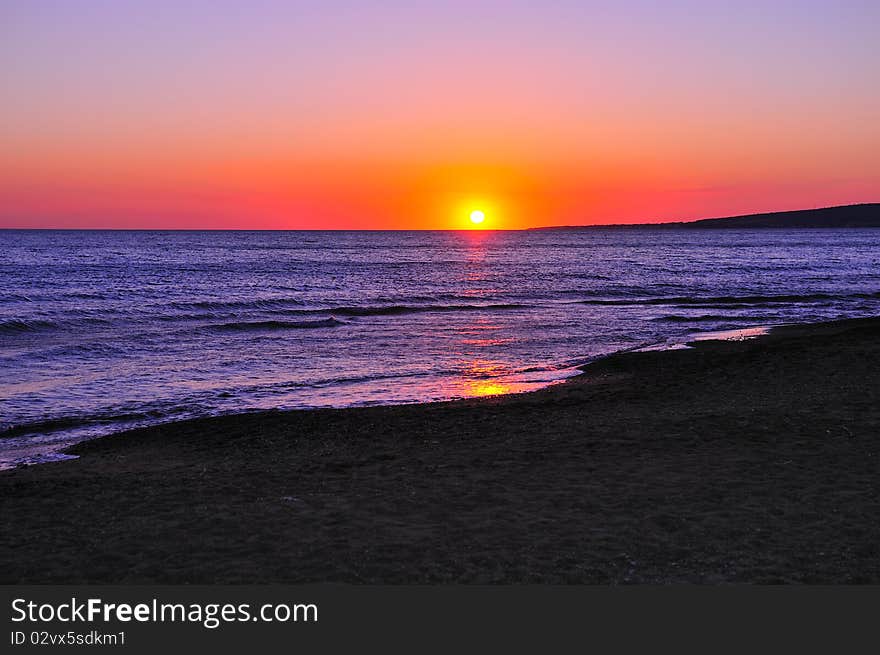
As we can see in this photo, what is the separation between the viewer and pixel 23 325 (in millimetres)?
33062

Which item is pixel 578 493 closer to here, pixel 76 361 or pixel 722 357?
pixel 722 357

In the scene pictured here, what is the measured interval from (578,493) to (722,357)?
1433cm

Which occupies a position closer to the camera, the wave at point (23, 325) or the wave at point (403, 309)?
the wave at point (23, 325)

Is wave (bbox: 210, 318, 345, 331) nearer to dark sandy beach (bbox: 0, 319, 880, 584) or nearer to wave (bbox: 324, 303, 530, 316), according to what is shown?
wave (bbox: 324, 303, 530, 316)

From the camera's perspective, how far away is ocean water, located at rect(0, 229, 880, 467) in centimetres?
1858

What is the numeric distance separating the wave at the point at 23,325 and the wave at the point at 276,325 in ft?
22.7

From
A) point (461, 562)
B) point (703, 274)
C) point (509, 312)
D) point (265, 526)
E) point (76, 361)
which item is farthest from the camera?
point (703, 274)

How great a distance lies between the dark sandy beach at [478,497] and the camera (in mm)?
7395

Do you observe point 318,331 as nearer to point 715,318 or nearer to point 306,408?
point 306,408

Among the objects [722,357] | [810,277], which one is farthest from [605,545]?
[810,277]

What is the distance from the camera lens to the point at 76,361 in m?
24.4

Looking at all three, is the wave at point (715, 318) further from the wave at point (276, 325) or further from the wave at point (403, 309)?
the wave at point (276, 325)

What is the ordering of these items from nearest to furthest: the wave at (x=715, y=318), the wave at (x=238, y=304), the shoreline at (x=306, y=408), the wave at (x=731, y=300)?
the shoreline at (x=306, y=408) < the wave at (x=715, y=318) < the wave at (x=238, y=304) < the wave at (x=731, y=300)

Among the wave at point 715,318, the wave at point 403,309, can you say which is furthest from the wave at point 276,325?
the wave at point 715,318
